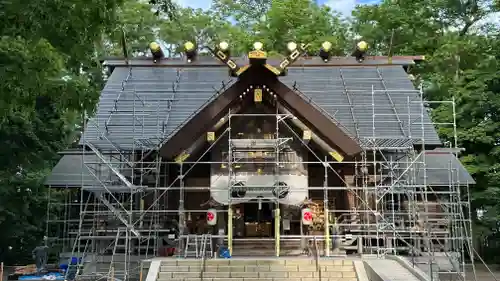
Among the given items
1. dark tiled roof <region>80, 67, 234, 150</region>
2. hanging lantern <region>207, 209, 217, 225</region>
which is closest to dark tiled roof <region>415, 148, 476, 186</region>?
hanging lantern <region>207, 209, 217, 225</region>

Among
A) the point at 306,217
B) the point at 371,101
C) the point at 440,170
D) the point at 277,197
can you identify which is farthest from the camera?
the point at 371,101

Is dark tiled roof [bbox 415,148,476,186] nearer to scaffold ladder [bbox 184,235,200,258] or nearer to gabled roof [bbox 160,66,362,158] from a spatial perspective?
gabled roof [bbox 160,66,362,158]

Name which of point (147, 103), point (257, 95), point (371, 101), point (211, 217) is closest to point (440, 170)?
point (371, 101)

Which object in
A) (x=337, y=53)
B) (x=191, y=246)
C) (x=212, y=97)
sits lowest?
(x=191, y=246)

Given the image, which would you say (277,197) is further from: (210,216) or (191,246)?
(191,246)

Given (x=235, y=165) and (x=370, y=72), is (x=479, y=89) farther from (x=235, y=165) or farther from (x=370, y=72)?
(x=235, y=165)

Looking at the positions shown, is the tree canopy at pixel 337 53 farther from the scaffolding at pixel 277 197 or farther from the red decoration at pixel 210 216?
the red decoration at pixel 210 216

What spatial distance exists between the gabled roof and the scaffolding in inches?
14.7

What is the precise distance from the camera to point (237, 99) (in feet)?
59.6

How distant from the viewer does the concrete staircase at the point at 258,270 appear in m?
14.6

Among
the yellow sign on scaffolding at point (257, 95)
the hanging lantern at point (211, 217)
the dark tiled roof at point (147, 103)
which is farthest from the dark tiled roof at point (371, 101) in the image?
the hanging lantern at point (211, 217)

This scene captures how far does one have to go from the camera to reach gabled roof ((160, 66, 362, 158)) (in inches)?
684

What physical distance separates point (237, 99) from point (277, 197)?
343 centimetres

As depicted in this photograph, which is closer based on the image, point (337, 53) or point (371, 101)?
point (371, 101)
